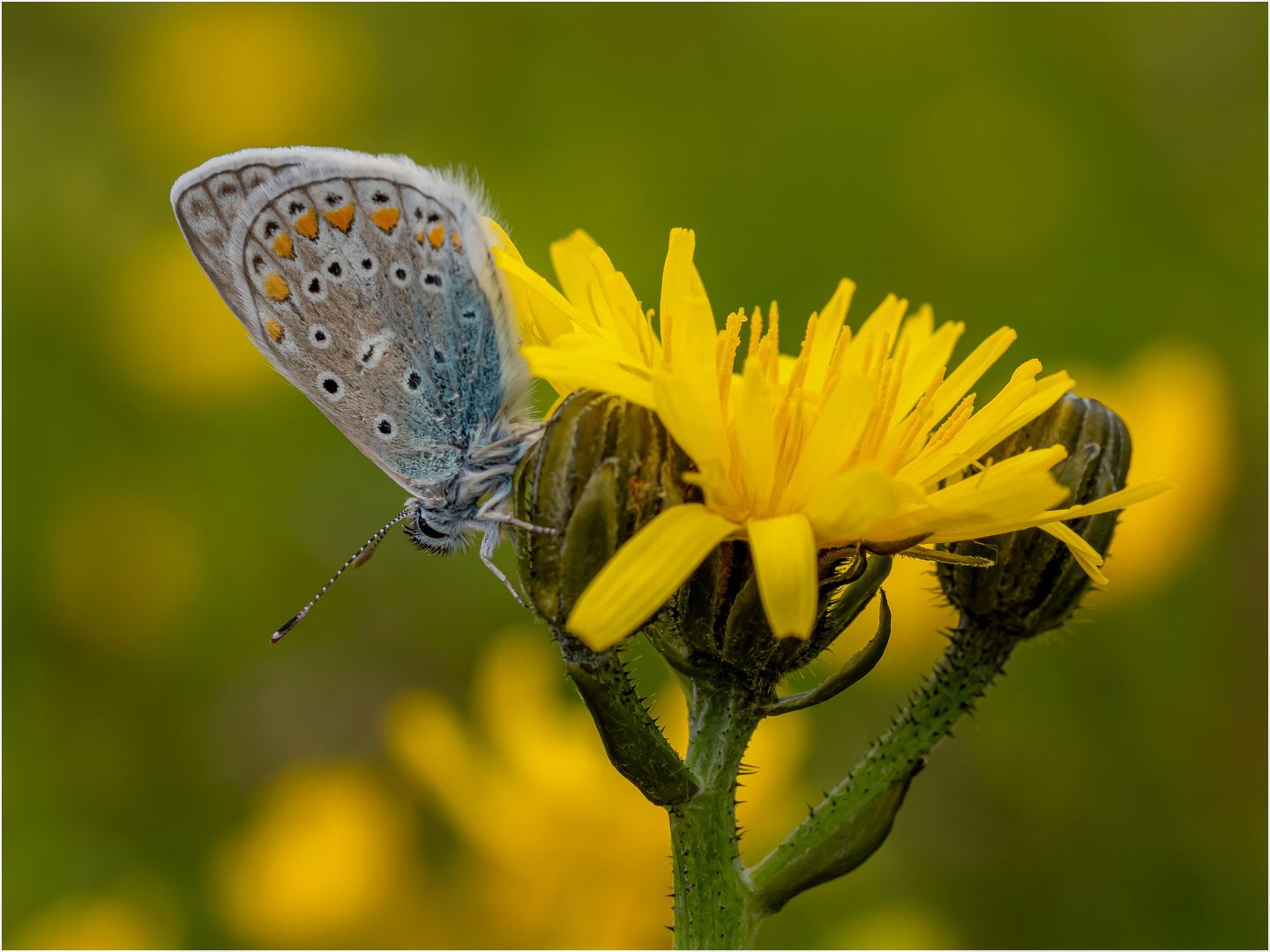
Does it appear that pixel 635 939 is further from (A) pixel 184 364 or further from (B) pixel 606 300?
(A) pixel 184 364

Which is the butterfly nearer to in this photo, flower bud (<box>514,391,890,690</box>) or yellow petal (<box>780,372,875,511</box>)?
flower bud (<box>514,391,890,690</box>)

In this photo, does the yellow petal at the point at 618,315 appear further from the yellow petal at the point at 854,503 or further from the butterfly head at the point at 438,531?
the butterfly head at the point at 438,531

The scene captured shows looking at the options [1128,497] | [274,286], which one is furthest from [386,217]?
[1128,497]

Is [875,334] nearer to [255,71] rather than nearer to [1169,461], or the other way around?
[1169,461]

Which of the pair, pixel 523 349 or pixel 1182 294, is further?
pixel 1182 294

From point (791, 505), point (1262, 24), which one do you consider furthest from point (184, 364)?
point (1262, 24)

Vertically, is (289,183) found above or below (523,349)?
above

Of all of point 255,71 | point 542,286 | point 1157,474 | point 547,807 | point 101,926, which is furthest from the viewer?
point 255,71
